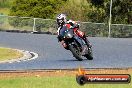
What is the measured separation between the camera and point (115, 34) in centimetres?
3997

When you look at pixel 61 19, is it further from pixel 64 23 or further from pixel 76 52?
pixel 76 52

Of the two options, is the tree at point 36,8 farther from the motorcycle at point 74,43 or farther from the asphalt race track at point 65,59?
the motorcycle at point 74,43

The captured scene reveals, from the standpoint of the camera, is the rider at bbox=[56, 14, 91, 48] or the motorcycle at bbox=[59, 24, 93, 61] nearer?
the rider at bbox=[56, 14, 91, 48]

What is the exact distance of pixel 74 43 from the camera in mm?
17328

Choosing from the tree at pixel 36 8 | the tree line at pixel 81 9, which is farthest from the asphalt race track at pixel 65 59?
the tree at pixel 36 8

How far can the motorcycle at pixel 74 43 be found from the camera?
1686cm

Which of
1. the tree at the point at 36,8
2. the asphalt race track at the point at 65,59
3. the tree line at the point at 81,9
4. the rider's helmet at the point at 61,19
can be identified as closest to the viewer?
the asphalt race track at the point at 65,59

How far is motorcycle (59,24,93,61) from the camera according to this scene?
55.3 feet

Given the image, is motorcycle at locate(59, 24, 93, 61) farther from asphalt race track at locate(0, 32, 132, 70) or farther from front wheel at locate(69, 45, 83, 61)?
asphalt race track at locate(0, 32, 132, 70)

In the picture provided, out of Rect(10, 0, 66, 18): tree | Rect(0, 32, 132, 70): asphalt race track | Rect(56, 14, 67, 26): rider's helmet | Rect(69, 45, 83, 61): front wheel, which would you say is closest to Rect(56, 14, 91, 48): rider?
Rect(56, 14, 67, 26): rider's helmet

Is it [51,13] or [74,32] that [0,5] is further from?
[74,32]

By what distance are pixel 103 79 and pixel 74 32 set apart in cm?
1330

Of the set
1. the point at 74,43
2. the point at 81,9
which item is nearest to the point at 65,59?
the point at 74,43

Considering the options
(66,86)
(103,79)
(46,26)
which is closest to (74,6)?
(46,26)
